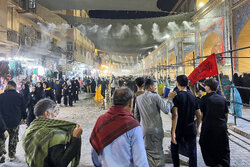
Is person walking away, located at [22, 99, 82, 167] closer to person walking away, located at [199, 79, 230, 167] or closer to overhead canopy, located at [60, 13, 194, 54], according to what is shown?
person walking away, located at [199, 79, 230, 167]

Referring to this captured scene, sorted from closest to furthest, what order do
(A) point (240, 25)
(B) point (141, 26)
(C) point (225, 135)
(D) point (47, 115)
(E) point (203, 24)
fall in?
(D) point (47, 115)
(C) point (225, 135)
(B) point (141, 26)
(A) point (240, 25)
(E) point (203, 24)

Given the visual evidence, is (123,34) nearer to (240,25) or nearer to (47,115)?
(240,25)

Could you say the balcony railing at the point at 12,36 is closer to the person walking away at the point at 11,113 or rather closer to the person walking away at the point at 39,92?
the person walking away at the point at 39,92

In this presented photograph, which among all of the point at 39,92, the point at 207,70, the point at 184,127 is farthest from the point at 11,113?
the point at 207,70

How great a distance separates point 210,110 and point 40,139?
2.64m

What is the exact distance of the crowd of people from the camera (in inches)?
63.4

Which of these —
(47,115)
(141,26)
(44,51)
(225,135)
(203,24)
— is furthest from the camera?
(44,51)

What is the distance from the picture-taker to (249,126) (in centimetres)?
562

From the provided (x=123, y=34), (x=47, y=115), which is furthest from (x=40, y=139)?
(x=123, y=34)

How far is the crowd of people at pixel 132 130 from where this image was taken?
1.61 m

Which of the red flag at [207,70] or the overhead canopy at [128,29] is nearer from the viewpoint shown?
the red flag at [207,70]

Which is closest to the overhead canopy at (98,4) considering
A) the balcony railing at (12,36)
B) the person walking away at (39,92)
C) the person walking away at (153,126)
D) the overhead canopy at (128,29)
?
the overhead canopy at (128,29)

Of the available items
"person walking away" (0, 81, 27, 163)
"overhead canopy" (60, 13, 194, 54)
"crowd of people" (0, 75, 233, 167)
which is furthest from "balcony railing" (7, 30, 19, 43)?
"person walking away" (0, 81, 27, 163)

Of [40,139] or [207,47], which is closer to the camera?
[40,139]
